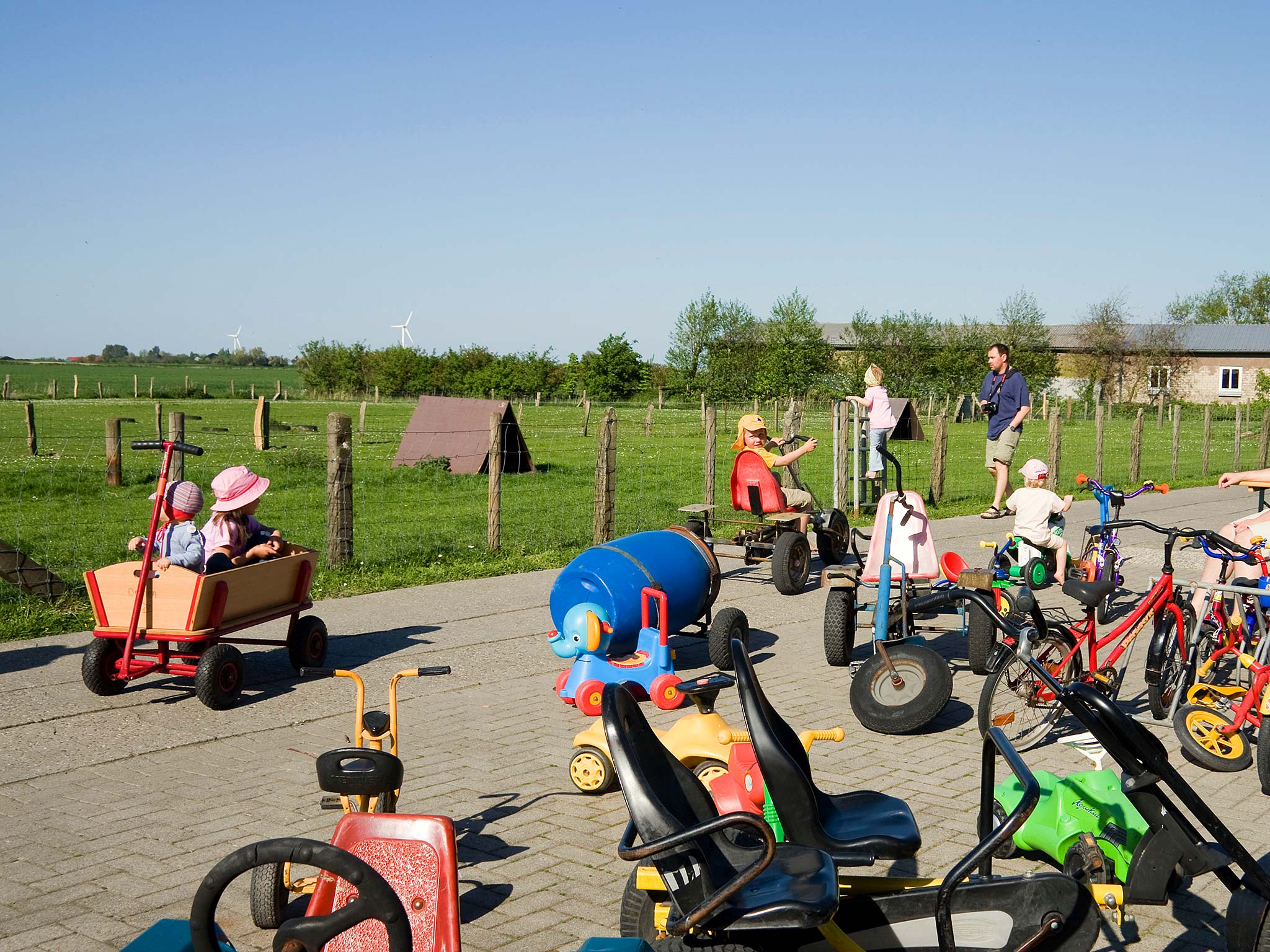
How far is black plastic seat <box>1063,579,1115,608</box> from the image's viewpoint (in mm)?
6199

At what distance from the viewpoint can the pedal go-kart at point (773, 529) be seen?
11.2 meters

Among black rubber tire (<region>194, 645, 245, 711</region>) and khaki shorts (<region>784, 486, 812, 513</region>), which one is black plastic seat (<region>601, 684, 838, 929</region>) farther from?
khaki shorts (<region>784, 486, 812, 513</region>)

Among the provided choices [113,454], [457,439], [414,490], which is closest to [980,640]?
[414,490]

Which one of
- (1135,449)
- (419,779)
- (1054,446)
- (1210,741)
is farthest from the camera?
(1135,449)

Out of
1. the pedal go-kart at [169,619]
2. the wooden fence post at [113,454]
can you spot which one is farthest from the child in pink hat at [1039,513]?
the wooden fence post at [113,454]

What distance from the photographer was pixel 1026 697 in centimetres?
634

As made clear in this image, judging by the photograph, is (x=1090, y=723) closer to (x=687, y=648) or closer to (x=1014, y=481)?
(x=687, y=648)

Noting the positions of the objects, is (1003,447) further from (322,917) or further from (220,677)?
(322,917)

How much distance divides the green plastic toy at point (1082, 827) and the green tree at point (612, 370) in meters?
60.3

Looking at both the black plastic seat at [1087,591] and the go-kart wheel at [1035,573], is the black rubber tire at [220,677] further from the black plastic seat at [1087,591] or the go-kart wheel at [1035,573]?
the go-kart wheel at [1035,573]

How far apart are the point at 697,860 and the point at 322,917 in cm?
105

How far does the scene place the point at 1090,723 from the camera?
3402 mm

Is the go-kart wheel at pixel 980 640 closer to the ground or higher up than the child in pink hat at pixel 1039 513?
closer to the ground

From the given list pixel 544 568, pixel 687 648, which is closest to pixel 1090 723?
pixel 687 648
